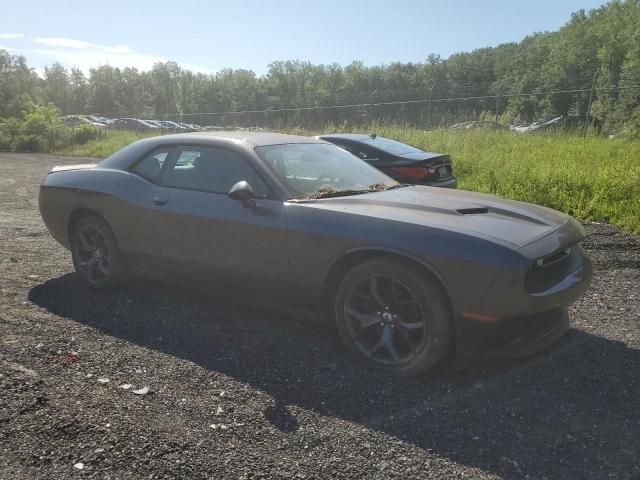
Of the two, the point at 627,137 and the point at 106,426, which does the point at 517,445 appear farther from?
the point at 627,137

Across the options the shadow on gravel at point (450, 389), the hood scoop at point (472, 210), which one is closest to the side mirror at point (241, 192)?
the shadow on gravel at point (450, 389)

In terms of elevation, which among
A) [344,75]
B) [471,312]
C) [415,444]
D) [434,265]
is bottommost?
[415,444]

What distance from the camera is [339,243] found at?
3398mm

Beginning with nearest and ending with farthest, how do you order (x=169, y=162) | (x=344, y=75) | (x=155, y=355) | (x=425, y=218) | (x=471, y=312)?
1. (x=471, y=312)
2. (x=425, y=218)
3. (x=155, y=355)
4. (x=169, y=162)
5. (x=344, y=75)

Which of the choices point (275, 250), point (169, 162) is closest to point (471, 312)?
point (275, 250)

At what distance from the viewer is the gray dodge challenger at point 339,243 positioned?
303cm

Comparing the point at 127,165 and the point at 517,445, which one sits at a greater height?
the point at 127,165

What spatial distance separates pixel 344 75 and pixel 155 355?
353 ft

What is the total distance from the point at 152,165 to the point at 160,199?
1.40 feet

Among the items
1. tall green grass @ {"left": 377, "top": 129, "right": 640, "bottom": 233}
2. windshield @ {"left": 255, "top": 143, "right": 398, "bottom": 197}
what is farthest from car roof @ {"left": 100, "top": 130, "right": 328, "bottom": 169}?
tall green grass @ {"left": 377, "top": 129, "right": 640, "bottom": 233}

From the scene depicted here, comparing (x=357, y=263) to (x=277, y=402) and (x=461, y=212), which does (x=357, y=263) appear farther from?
(x=277, y=402)

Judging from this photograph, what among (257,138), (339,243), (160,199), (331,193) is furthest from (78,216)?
(339,243)

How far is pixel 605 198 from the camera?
8438 millimetres

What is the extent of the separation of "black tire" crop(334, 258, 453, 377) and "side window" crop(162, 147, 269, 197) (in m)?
1.03
